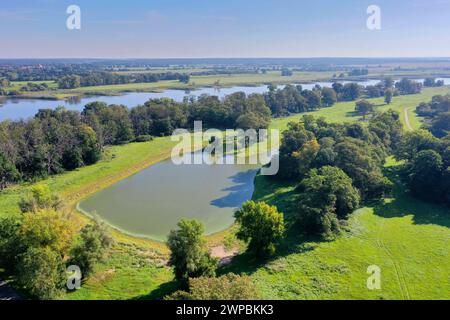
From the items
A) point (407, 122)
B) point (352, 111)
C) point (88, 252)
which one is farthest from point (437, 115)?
point (88, 252)

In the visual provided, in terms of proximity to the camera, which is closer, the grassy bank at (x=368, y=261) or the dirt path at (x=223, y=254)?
the grassy bank at (x=368, y=261)

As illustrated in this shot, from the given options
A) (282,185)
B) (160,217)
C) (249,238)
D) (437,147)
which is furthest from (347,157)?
(160,217)

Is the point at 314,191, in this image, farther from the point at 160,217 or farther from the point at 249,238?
the point at 160,217

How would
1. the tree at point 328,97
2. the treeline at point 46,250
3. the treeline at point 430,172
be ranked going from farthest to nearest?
the tree at point 328,97, the treeline at point 430,172, the treeline at point 46,250

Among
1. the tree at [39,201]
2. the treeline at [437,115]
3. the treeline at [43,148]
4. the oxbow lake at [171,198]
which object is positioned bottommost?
the oxbow lake at [171,198]

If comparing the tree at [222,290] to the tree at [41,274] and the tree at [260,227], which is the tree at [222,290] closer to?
the tree at [260,227]

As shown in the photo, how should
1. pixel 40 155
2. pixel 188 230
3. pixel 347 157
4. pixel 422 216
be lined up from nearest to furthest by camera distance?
pixel 188 230
pixel 422 216
pixel 347 157
pixel 40 155

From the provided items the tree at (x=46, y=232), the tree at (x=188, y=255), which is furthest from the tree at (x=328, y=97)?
the tree at (x=46, y=232)
